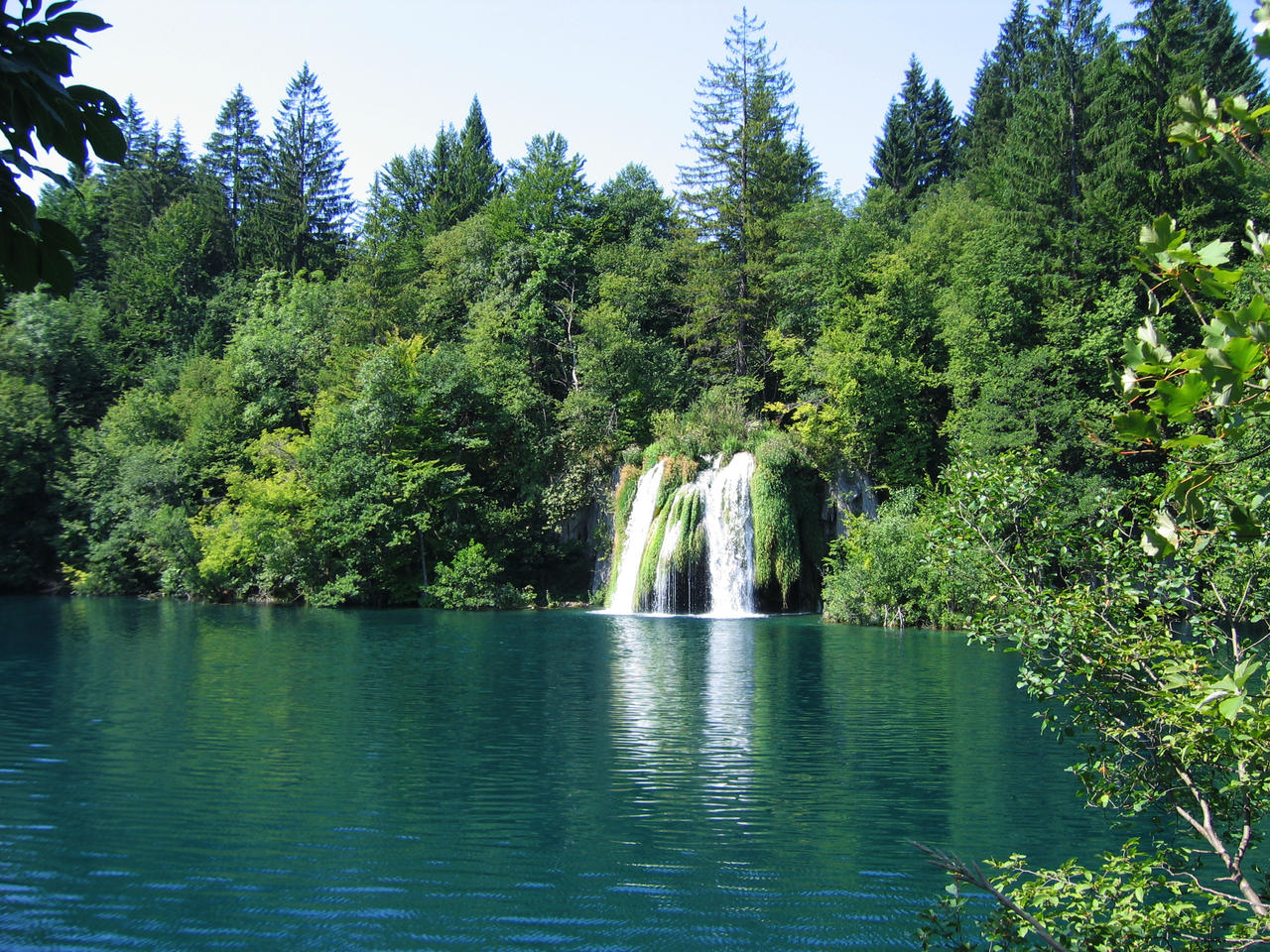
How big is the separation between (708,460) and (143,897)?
25.3 meters

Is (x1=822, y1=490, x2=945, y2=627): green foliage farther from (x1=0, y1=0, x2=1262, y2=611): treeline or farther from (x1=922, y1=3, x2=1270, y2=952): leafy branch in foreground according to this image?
(x1=922, y1=3, x2=1270, y2=952): leafy branch in foreground

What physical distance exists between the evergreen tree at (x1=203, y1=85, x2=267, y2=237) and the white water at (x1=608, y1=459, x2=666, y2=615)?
38489mm

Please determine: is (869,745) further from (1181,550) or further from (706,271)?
(706,271)

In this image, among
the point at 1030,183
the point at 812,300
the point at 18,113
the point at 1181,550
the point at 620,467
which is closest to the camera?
the point at 18,113

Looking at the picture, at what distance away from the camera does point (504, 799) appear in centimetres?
1038

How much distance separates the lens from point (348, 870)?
8266mm

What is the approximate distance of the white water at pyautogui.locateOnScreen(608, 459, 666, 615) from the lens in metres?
31.4

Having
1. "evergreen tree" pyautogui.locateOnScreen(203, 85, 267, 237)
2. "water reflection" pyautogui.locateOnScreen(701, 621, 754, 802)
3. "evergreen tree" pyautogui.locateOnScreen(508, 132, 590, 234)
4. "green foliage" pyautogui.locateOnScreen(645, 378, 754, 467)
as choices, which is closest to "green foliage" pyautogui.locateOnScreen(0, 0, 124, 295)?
"water reflection" pyautogui.locateOnScreen(701, 621, 754, 802)

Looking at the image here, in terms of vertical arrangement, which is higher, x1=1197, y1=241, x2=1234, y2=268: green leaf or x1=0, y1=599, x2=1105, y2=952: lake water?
x1=1197, y1=241, x2=1234, y2=268: green leaf

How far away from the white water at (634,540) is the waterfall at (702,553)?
0.16 m

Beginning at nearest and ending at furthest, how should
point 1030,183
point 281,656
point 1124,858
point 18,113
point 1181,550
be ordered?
1. point 18,113
2. point 1124,858
3. point 1181,550
4. point 281,656
5. point 1030,183

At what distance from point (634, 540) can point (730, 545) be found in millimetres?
3415

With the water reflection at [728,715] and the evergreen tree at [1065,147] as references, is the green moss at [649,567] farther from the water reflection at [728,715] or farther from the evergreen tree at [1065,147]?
the evergreen tree at [1065,147]

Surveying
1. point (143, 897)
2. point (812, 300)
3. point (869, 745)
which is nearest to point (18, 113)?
point (143, 897)
